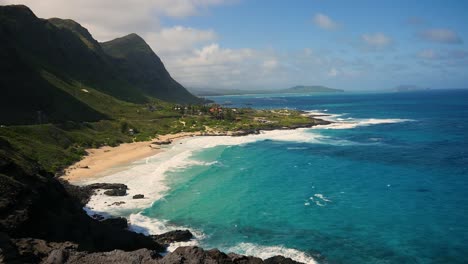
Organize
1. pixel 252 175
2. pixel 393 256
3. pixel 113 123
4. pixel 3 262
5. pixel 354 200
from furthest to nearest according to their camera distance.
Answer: pixel 113 123
pixel 252 175
pixel 354 200
pixel 393 256
pixel 3 262

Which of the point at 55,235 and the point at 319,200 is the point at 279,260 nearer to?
the point at 55,235

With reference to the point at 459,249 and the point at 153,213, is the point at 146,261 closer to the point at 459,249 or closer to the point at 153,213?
the point at 153,213

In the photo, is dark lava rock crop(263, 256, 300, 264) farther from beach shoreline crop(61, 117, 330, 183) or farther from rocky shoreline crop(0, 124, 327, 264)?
beach shoreline crop(61, 117, 330, 183)

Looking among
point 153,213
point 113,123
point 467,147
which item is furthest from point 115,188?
point 467,147

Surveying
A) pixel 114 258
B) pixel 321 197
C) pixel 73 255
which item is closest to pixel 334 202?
pixel 321 197

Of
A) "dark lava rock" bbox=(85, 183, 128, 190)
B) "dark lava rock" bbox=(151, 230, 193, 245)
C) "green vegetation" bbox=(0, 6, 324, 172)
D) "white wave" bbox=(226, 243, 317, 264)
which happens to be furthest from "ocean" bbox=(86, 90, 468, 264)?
"green vegetation" bbox=(0, 6, 324, 172)
